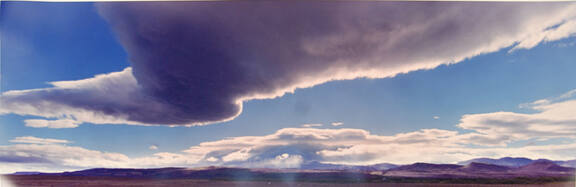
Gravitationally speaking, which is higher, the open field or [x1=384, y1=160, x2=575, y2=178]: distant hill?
[x1=384, y1=160, x2=575, y2=178]: distant hill

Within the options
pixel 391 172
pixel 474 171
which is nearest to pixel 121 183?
pixel 391 172

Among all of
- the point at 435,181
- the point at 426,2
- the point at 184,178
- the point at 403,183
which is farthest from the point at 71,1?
the point at 435,181

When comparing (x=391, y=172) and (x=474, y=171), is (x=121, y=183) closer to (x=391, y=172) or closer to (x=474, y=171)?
(x=391, y=172)

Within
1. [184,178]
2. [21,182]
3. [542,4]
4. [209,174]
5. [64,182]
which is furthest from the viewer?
[209,174]

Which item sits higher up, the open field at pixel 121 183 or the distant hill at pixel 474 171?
the distant hill at pixel 474 171

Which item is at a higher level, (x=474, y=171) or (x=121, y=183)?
(x=474, y=171)

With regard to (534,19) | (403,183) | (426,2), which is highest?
(426,2)

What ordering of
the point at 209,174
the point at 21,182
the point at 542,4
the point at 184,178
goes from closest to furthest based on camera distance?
the point at 542,4, the point at 21,182, the point at 184,178, the point at 209,174

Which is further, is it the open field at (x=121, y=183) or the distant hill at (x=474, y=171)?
the open field at (x=121, y=183)

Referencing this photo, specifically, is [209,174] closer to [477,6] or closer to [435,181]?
[435,181]

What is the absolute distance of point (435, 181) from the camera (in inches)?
534

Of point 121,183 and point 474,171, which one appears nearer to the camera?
point 474,171

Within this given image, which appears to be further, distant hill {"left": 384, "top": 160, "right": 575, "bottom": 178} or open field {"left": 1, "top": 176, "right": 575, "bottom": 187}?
open field {"left": 1, "top": 176, "right": 575, "bottom": 187}

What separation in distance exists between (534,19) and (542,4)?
0.52m
